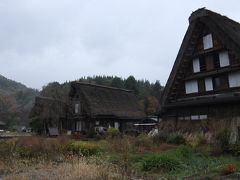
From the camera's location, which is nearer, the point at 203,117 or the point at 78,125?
the point at 203,117

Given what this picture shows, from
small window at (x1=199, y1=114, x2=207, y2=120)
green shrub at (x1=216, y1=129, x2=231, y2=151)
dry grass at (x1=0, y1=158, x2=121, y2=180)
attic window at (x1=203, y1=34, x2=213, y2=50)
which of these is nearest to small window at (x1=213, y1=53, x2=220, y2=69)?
attic window at (x1=203, y1=34, x2=213, y2=50)

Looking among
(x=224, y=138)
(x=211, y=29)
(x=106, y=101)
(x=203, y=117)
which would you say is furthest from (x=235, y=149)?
(x=106, y=101)

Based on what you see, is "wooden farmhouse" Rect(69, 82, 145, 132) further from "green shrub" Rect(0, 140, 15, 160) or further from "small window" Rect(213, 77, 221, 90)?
"green shrub" Rect(0, 140, 15, 160)

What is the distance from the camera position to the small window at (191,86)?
27.3m

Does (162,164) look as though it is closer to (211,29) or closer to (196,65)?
(211,29)

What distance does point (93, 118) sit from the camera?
1633 inches

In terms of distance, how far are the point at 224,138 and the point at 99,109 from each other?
26.6 meters

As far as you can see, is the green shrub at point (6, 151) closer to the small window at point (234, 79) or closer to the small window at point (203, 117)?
the small window at point (203, 117)

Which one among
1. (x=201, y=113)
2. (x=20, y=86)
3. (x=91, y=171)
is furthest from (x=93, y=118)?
(x=20, y=86)

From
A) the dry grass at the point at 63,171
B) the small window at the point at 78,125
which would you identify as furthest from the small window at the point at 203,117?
the small window at the point at 78,125

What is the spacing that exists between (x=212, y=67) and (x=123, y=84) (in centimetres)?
6212

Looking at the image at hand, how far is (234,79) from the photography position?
24.0 m

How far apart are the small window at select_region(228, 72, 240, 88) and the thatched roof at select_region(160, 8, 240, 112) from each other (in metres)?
1.96

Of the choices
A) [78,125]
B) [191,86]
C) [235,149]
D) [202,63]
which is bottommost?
[235,149]
